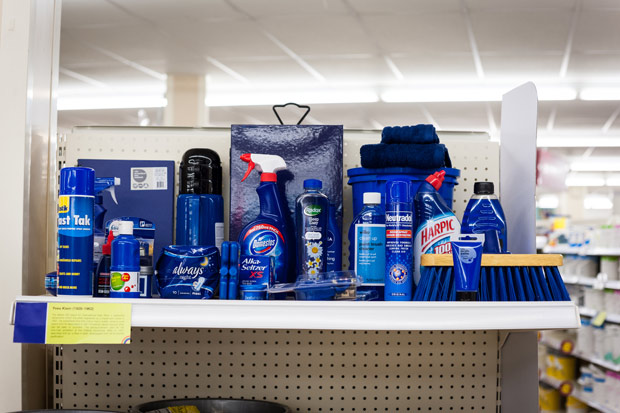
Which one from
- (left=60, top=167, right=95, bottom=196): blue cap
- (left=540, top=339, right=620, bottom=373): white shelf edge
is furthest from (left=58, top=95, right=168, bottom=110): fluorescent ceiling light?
(left=60, top=167, right=95, bottom=196): blue cap

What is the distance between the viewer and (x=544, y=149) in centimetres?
1160

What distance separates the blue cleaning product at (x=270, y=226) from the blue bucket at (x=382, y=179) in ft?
0.55

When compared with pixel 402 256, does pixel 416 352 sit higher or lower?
lower

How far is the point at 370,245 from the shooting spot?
133 cm

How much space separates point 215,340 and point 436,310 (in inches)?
27.4

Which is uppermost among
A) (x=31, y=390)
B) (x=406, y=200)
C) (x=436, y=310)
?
(x=406, y=200)

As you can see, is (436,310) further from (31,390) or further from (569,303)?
(31,390)

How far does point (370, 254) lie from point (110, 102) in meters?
7.78

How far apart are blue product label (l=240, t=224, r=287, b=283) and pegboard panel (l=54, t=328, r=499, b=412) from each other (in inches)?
12.6

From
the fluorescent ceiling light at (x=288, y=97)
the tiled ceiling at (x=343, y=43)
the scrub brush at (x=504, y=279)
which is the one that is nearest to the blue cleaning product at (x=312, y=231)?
the scrub brush at (x=504, y=279)

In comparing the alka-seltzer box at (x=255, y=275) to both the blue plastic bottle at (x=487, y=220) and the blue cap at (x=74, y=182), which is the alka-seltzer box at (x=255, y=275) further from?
the blue plastic bottle at (x=487, y=220)

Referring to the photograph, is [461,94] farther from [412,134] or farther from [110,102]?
[412,134]

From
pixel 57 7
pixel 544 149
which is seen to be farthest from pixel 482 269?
pixel 544 149

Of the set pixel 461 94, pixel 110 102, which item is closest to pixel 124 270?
pixel 461 94
